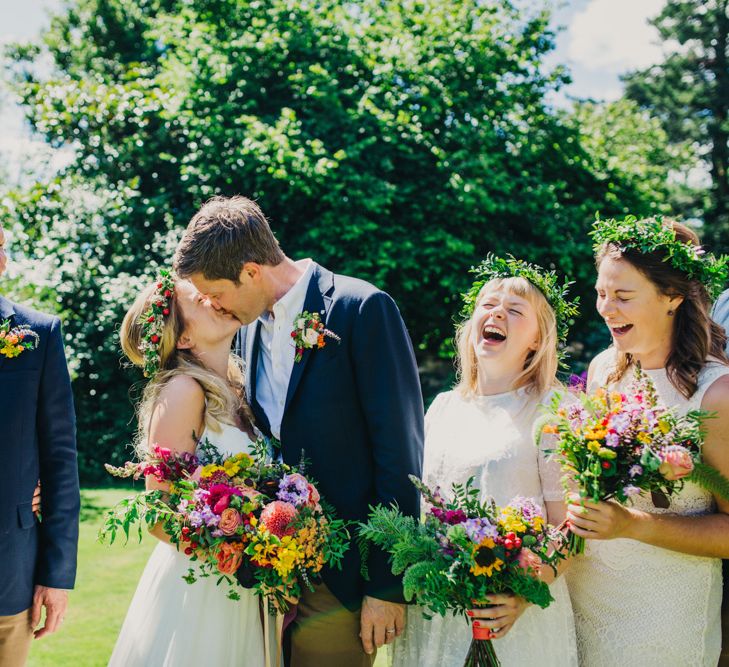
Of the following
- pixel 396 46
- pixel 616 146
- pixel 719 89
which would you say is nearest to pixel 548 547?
pixel 396 46

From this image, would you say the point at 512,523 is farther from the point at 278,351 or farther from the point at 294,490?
the point at 278,351

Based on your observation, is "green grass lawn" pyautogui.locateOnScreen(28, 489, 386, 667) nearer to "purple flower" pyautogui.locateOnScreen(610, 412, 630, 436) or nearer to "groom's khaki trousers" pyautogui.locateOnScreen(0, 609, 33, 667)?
"groom's khaki trousers" pyautogui.locateOnScreen(0, 609, 33, 667)

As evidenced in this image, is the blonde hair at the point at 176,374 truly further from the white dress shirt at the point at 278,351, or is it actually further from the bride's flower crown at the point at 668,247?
the bride's flower crown at the point at 668,247

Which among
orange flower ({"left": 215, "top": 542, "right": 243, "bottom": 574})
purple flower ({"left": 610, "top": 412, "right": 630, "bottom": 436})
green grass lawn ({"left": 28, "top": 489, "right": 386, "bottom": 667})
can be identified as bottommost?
green grass lawn ({"left": 28, "top": 489, "right": 386, "bottom": 667})

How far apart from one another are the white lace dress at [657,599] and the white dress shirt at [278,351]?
163cm

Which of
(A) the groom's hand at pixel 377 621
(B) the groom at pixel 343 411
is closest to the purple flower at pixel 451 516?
(B) the groom at pixel 343 411

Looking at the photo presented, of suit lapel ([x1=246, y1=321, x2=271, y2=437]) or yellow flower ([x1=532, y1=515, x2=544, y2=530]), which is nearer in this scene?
yellow flower ([x1=532, y1=515, x2=544, y2=530])

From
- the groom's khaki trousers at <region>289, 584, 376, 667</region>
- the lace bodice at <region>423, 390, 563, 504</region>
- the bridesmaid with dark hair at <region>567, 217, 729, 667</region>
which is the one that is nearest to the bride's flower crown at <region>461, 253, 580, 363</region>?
the bridesmaid with dark hair at <region>567, 217, 729, 667</region>

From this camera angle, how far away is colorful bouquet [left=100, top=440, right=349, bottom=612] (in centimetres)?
288

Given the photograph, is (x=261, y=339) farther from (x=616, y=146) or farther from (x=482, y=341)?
(x=616, y=146)

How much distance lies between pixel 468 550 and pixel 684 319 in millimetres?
1531

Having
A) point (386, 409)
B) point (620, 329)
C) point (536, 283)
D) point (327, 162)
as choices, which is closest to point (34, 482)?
point (386, 409)

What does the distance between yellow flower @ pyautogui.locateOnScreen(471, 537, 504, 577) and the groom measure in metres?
0.61

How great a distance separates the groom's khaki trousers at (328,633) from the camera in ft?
10.9
